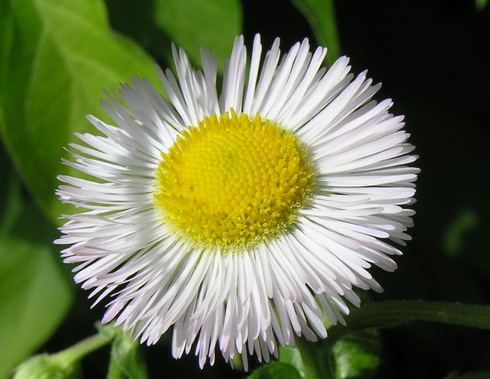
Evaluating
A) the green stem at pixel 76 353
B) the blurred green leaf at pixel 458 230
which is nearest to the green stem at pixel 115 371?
the green stem at pixel 76 353

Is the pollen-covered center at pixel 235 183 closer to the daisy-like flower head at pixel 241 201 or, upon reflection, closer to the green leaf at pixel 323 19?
the daisy-like flower head at pixel 241 201

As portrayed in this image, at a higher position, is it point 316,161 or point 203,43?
point 203,43

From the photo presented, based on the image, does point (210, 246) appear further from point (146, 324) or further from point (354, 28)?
point (354, 28)

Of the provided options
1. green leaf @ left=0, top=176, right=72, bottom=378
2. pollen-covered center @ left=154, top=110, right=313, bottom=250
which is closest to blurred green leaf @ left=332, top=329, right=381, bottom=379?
pollen-covered center @ left=154, top=110, right=313, bottom=250

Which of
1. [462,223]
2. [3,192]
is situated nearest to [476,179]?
[462,223]

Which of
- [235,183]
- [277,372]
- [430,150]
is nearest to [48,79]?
[235,183]

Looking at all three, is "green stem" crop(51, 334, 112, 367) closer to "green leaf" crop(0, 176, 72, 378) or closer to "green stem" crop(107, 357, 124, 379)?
"green stem" crop(107, 357, 124, 379)
